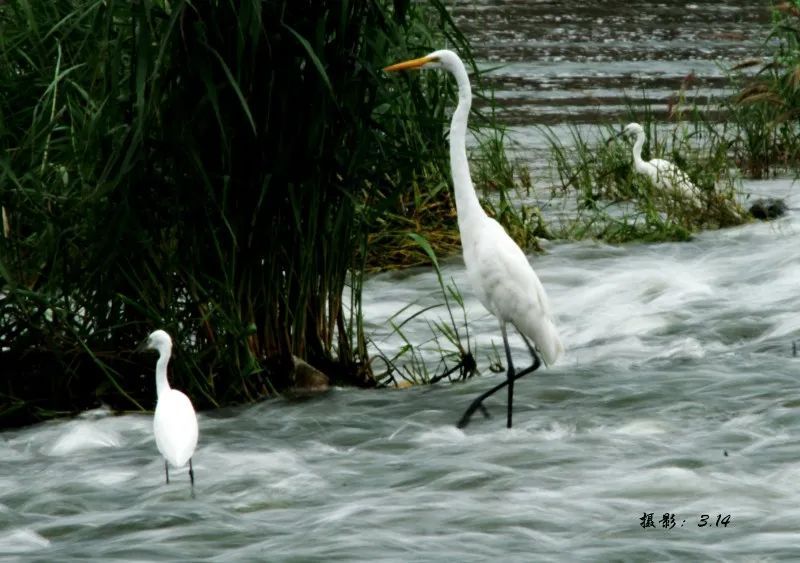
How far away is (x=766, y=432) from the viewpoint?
17.4 ft

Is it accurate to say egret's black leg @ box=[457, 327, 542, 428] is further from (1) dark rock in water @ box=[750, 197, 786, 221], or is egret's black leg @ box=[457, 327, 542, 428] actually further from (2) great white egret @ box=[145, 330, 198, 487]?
(1) dark rock in water @ box=[750, 197, 786, 221]

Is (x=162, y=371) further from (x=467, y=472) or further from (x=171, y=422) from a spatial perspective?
(x=467, y=472)

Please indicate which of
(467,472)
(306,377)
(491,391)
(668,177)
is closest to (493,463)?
(467,472)

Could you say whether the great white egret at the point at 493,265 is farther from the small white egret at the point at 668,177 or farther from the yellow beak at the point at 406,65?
the small white egret at the point at 668,177

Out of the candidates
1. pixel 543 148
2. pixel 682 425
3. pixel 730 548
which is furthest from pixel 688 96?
pixel 730 548

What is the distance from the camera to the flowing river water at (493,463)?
4438 mm

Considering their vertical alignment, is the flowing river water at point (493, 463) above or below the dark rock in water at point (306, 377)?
below

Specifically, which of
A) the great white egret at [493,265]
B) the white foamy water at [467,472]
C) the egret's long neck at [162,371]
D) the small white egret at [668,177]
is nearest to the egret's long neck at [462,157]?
the great white egret at [493,265]

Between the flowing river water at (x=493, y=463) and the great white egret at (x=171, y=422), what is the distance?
182 millimetres

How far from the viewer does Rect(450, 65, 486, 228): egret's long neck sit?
231 inches

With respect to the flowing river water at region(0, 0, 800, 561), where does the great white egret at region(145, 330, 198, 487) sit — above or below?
above

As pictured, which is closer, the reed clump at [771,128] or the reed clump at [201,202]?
the reed clump at [201,202]

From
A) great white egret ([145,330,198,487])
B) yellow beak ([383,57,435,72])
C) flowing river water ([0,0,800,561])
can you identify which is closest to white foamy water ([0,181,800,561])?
flowing river water ([0,0,800,561])

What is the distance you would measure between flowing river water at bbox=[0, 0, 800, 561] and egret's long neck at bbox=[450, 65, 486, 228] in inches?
26.4
